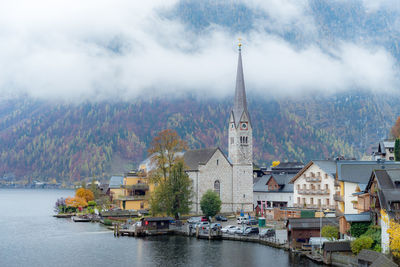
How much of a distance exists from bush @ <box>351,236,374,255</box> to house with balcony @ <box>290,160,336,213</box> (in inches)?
1357

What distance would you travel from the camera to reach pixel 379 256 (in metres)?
48.0

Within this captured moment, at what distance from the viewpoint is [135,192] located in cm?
12694

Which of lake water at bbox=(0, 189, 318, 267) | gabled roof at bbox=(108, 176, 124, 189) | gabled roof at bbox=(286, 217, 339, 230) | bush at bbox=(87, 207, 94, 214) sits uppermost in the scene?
gabled roof at bbox=(108, 176, 124, 189)

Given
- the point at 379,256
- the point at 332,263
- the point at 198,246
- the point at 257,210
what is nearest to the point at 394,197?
the point at 379,256

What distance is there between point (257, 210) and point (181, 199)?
2215cm

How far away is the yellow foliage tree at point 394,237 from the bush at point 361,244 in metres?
4.28

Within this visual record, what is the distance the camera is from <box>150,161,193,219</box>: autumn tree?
313 ft

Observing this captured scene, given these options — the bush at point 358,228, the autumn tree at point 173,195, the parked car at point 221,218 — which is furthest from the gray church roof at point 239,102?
the bush at point 358,228

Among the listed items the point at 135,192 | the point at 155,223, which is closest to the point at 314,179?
the point at 155,223

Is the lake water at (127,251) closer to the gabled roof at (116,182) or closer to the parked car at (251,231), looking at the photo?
the parked car at (251,231)

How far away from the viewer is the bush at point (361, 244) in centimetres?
5400

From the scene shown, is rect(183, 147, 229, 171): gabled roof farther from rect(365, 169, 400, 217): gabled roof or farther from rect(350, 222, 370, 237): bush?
rect(365, 169, 400, 217): gabled roof

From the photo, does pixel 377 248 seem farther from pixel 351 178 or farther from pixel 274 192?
pixel 274 192

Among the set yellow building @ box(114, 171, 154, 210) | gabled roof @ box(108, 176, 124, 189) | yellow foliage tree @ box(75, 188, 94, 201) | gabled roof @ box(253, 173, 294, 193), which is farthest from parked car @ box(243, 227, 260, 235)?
yellow foliage tree @ box(75, 188, 94, 201)
